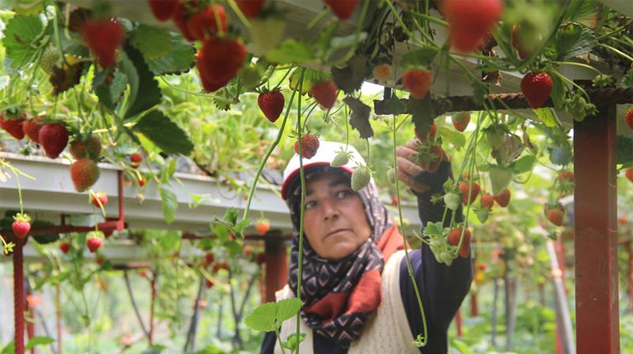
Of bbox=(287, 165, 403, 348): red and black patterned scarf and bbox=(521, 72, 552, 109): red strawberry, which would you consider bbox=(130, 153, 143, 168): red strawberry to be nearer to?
bbox=(287, 165, 403, 348): red and black patterned scarf

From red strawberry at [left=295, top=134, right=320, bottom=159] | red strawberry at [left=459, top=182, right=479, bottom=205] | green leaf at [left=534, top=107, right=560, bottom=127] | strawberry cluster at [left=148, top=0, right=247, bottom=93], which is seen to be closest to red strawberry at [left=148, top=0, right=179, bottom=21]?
strawberry cluster at [left=148, top=0, right=247, bottom=93]

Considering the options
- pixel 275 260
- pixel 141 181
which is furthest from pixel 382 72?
pixel 275 260

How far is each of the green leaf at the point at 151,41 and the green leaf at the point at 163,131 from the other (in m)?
0.06

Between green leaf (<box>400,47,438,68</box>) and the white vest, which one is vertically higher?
green leaf (<box>400,47,438,68</box>)

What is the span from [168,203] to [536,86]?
4.61 feet

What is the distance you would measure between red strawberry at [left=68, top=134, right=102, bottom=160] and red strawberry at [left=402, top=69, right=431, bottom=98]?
0.32 meters

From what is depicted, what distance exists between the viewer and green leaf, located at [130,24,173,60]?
78 centimetres

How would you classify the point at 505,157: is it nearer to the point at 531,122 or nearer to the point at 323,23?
the point at 531,122

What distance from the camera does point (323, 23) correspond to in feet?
2.63

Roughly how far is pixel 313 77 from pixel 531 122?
0.57 meters

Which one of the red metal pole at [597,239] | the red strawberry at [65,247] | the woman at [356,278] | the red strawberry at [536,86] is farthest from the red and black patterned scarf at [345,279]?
the red strawberry at [536,86]

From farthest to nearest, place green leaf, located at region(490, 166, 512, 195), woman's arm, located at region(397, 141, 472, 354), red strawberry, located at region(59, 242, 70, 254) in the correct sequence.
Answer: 1. red strawberry, located at region(59, 242, 70, 254)
2. woman's arm, located at region(397, 141, 472, 354)
3. green leaf, located at region(490, 166, 512, 195)

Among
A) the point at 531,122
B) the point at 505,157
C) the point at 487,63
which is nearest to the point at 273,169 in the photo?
the point at 531,122

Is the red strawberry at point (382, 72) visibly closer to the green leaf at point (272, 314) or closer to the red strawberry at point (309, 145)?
the red strawberry at point (309, 145)
